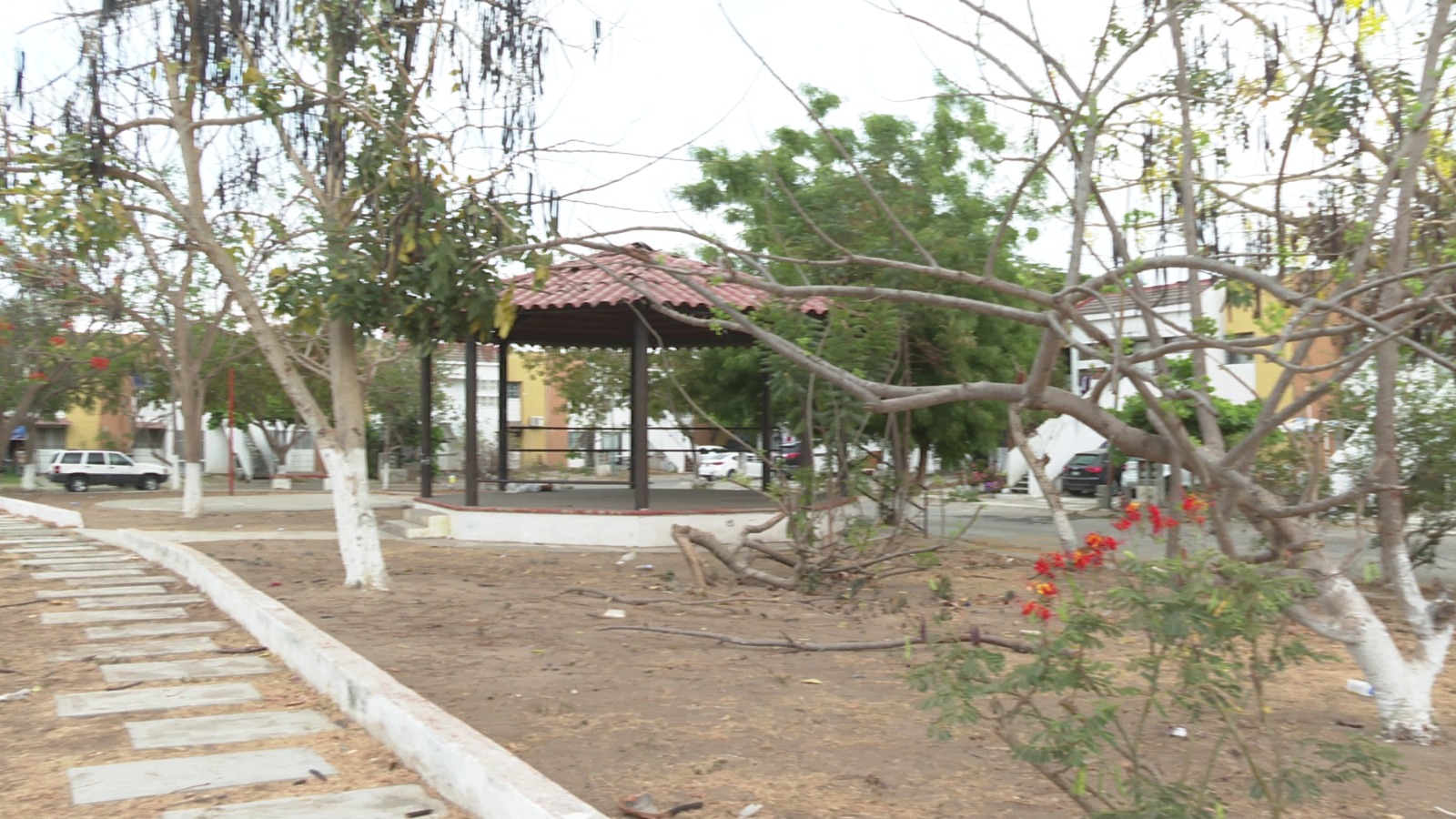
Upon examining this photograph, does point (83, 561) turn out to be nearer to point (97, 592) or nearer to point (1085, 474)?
point (97, 592)

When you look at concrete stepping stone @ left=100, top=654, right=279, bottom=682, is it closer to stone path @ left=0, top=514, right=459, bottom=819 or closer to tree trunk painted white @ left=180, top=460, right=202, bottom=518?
stone path @ left=0, top=514, right=459, bottom=819

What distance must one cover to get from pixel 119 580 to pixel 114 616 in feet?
8.60

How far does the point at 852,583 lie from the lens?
10.9 m

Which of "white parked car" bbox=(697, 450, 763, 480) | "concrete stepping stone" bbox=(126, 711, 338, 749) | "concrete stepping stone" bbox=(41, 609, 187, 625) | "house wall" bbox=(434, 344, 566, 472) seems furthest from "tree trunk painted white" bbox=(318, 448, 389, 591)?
"house wall" bbox=(434, 344, 566, 472)

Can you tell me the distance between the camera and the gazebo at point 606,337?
15156 mm

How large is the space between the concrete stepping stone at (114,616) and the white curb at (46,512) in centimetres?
1030

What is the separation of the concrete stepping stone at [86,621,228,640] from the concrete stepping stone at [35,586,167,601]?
1.92 m

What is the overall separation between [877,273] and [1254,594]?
33.2ft

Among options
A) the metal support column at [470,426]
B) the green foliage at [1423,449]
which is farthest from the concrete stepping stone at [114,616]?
the green foliage at [1423,449]

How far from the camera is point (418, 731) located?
5230 millimetres

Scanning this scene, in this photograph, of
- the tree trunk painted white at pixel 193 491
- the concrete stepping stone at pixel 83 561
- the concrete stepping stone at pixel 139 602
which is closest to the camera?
the concrete stepping stone at pixel 139 602

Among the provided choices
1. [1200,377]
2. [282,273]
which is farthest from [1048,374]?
[282,273]

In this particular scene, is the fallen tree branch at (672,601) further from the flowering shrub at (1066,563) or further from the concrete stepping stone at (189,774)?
the flowering shrub at (1066,563)

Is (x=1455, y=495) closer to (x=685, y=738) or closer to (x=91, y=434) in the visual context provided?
(x=685, y=738)
